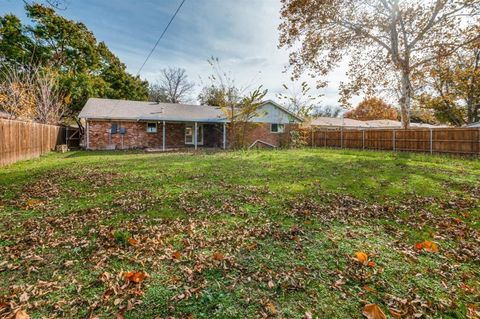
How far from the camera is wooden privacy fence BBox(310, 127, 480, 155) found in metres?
13.6

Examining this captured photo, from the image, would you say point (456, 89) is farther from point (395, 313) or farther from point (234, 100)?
point (395, 313)

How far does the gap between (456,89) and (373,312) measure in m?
29.0

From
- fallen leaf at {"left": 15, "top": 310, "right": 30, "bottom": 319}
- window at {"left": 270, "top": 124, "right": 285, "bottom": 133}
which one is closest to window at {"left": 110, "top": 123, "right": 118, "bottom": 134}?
window at {"left": 270, "top": 124, "right": 285, "bottom": 133}

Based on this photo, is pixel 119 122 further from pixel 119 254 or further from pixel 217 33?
pixel 119 254

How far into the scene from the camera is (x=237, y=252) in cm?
312

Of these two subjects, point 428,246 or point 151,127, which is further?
point 151,127

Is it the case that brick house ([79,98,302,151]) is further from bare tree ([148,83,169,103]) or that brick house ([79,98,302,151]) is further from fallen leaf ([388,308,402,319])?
bare tree ([148,83,169,103])

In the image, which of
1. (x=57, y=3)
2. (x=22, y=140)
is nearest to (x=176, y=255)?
(x=57, y=3)

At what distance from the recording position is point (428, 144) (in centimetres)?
1538

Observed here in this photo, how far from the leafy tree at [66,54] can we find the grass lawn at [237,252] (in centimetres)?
A: 2049

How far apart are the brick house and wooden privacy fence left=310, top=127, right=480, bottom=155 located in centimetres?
334

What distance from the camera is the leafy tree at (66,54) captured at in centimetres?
2156

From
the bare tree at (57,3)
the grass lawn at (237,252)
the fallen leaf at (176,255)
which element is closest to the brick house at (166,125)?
the bare tree at (57,3)

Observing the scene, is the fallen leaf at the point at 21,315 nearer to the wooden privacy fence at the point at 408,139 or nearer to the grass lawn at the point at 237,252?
the grass lawn at the point at 237,252
